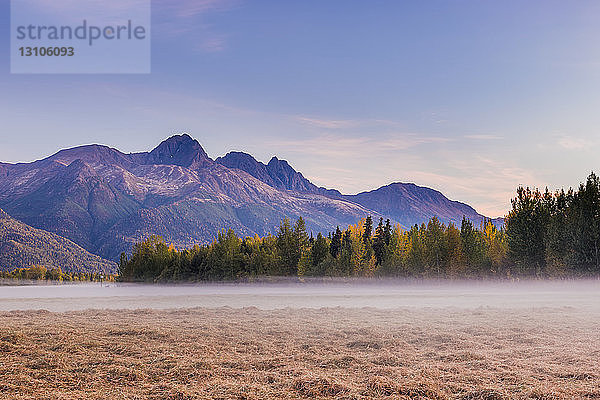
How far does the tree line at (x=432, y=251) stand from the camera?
2152 inches

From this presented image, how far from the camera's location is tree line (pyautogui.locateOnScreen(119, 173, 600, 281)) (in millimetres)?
54656

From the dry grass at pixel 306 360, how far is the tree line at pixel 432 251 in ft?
125

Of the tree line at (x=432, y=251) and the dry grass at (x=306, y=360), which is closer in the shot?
the dry grass at (x=306, y=360)

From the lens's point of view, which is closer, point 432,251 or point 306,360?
point 306,360

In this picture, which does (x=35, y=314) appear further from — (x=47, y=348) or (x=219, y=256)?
(x=219, y=256)

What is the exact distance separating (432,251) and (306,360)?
6293cm

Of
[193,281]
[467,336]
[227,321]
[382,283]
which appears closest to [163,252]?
[193,281]

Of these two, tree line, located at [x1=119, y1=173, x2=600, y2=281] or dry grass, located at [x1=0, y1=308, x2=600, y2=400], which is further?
tree line, located at [x1=119, y1=173, x2=600, y2=281]

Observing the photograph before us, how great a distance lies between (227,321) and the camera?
69.6 feet

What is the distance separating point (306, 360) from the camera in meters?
13.1

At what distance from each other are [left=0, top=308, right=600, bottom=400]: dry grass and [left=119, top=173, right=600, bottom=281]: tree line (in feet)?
125

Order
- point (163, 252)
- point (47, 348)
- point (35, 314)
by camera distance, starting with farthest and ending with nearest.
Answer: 1. point (163, 252)
2. point (35, 314)
3. point (47, 348)

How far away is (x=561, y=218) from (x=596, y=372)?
2066 inches

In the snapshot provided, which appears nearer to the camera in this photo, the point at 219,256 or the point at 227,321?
the point at 227,321
